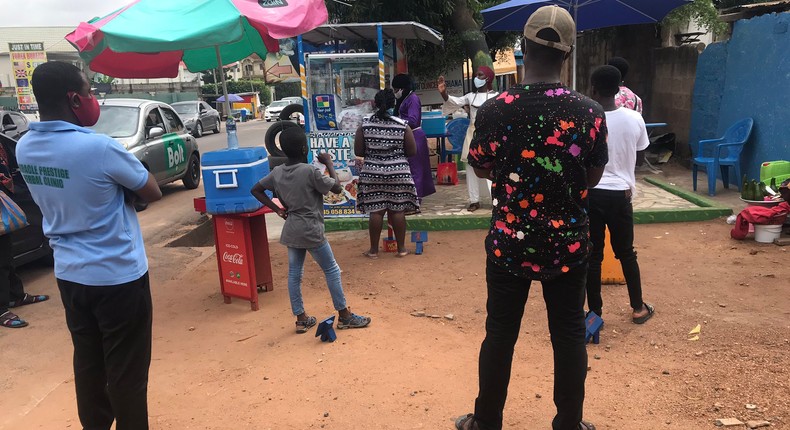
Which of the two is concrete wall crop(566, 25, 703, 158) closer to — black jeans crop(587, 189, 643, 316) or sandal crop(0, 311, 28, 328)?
black jeans crop(587, 189, 643, 316)

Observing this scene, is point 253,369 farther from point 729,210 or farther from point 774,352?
point 729,210

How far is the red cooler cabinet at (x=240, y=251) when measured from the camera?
4.86 meters

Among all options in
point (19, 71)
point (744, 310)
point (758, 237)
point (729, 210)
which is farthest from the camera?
point (19, 71)

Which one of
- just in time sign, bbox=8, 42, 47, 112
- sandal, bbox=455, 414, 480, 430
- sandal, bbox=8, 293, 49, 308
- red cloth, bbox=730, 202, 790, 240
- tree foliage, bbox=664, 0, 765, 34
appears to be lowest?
sandal, bbox=455, 414, 480, 430

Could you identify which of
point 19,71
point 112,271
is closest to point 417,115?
point 112,271

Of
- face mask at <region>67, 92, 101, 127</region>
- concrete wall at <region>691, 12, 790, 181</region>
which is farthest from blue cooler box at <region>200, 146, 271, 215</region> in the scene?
concrete wall at <region>691, 12, 790, 181</region>

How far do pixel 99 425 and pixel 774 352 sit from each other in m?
3.79

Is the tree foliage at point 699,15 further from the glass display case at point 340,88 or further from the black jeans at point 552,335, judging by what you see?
the black jeans at point 552,335

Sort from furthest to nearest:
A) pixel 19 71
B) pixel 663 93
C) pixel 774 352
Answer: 1. pixel 19 71
2. pixel 663 93
3. pixel 774 352

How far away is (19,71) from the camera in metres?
23.4

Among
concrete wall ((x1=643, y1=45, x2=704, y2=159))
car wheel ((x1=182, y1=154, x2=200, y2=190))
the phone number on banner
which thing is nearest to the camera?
the phone number on banner

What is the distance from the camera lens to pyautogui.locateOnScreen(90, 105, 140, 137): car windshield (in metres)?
10.0

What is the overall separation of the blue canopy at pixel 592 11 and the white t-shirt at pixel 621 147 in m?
2.69

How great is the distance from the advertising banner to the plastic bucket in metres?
4.23
